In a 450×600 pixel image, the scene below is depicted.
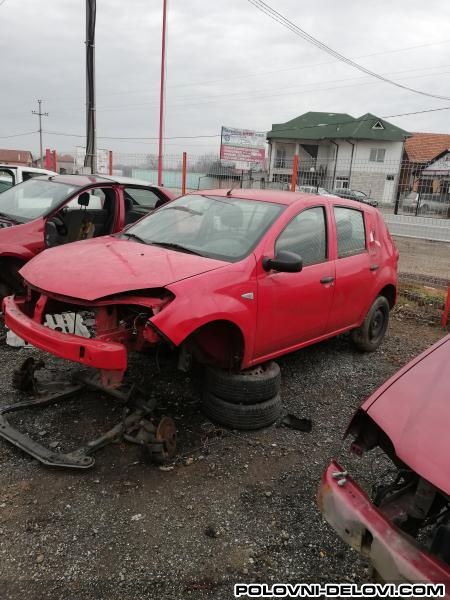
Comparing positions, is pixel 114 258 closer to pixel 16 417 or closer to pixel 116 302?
pixel 116 302

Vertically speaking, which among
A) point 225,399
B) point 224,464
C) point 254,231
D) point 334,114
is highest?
point 334,114

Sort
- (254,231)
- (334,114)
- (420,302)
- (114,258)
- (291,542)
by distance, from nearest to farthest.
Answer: (291,542)
(114,258)
(254,231)
(420,302)
(334,114)

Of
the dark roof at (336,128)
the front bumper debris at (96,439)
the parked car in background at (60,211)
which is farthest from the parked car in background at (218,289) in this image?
the dark roof at (336,128)

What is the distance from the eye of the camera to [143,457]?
3273mm

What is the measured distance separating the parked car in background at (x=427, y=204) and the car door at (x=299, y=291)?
6751 millimetres

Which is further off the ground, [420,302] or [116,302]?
[116,302]

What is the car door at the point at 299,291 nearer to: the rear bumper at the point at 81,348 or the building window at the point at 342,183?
the rear bumper at the point at 81,348

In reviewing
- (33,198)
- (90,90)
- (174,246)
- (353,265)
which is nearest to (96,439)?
(174,246)

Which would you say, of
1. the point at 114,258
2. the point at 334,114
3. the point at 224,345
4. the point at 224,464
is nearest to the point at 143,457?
the point at 224,464

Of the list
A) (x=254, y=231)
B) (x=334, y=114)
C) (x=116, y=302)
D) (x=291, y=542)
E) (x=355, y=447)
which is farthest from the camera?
(x=334, y=114)

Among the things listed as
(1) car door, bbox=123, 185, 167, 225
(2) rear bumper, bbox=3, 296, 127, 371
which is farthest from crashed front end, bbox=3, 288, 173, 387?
(1) car door, bbox=123, 185, 167, 225

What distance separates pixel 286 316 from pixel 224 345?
23.9 inches

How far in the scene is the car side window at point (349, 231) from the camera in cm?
471

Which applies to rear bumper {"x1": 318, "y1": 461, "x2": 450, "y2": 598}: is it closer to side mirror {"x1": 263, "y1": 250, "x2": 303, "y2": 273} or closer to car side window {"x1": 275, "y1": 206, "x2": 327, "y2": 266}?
side mirror {"x1": 263, "y1": 250, "x2": 303, "y2": 273}
